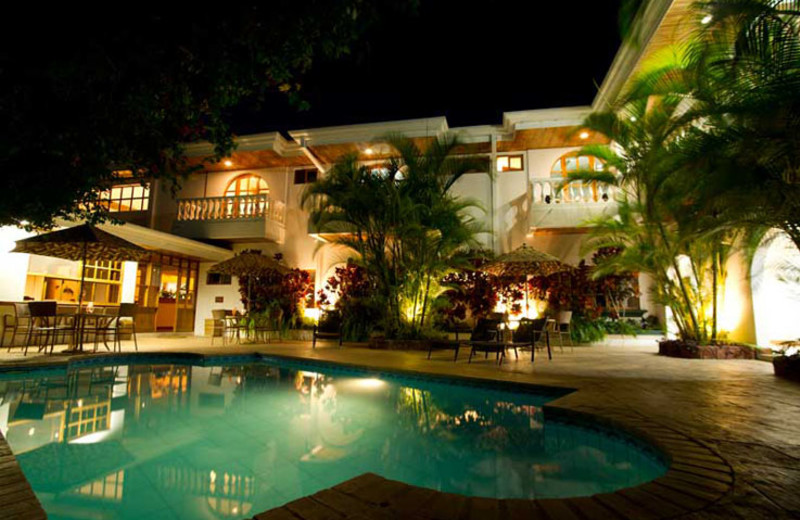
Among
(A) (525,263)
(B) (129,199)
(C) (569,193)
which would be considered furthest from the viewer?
(B) (129,199)

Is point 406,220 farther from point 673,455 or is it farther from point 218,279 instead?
point 218,279

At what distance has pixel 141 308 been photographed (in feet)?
39.3

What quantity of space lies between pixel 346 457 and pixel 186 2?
315 centimetres

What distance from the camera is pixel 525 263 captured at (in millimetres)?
9602

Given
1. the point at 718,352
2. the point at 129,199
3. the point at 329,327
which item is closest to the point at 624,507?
the point at 718,352

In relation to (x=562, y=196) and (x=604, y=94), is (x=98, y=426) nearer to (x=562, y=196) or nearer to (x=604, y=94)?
(x=562, y=196)

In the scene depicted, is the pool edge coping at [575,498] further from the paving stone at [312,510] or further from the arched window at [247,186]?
the arched window at [247,186]

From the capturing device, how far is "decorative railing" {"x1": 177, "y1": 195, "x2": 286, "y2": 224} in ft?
41.8

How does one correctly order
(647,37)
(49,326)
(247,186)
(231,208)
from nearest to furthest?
(647,37)
(49,326)
(231,208)
(247,186)

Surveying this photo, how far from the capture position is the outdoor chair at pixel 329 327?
996 cm

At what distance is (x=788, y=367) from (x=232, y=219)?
13150 mm

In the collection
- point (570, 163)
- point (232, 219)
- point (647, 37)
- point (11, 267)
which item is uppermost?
point (647, 37)

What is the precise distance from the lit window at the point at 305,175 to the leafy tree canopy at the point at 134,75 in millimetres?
11049

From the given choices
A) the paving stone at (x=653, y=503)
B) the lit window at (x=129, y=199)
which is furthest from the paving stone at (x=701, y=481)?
the lit window at (x=129, y=199)
